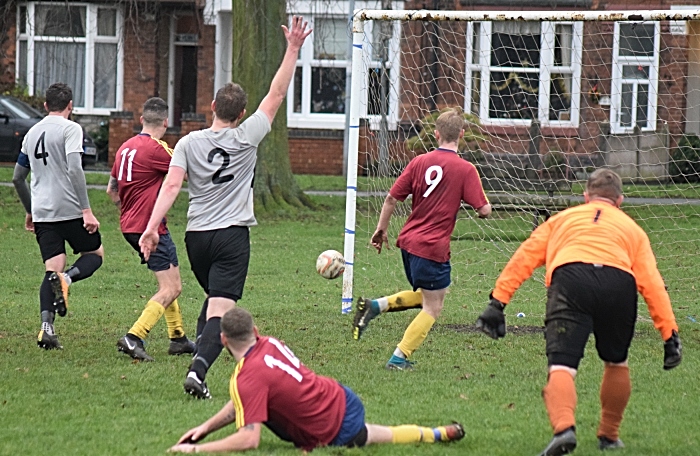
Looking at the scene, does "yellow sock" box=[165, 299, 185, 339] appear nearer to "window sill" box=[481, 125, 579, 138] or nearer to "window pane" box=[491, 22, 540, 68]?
"window pane" box=[491, 22, 540, 68]

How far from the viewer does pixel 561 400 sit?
5.16m

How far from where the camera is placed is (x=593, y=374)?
301 inches

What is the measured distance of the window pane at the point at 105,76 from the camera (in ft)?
99.0

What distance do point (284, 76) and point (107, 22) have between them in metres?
24.7

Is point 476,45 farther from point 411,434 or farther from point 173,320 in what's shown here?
point 411,434

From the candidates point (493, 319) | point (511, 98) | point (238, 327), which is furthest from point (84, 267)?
point (511, 98)

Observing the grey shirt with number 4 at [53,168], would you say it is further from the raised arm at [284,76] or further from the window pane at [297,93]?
the window pane at [297,93]

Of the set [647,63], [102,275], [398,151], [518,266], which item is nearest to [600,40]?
[647,63]

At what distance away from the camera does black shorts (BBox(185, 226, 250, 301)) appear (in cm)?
674

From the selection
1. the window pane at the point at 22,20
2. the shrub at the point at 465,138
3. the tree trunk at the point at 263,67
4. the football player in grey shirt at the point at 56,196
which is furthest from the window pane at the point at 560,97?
the window pane at the point at 22,20

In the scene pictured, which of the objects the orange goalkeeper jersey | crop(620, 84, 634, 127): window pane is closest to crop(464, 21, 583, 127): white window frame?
crop(620, 84, 634, 127): window pane

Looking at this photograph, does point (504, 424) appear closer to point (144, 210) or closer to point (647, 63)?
point (144, 210)

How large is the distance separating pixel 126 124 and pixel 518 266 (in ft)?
76.6

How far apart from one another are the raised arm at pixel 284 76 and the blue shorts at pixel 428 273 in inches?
62.7
